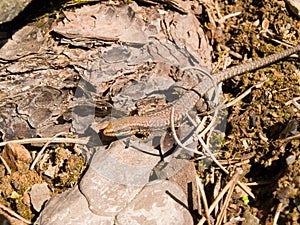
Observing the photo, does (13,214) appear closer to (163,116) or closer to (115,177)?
(115,177)

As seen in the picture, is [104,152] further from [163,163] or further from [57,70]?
[57,70]

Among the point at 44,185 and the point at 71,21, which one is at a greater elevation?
the point at 71,21

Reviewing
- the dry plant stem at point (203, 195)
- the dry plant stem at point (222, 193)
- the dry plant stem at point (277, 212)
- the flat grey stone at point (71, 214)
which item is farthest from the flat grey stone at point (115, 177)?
the dry plant stem at point (277, 212)

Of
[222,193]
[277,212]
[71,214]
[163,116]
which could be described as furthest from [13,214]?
[277,212]

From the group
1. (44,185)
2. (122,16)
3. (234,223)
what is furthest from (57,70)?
(234,223)

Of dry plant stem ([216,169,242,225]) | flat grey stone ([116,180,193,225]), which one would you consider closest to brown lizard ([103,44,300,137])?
flat grey stone ([116,180,193,225])

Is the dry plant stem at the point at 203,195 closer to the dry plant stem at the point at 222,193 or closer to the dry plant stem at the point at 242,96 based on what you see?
the dry plant stem at the point at 222,193

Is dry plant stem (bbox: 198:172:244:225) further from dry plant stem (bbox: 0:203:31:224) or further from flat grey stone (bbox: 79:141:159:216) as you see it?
dry plant stem (bbox: 0:203:31:224)

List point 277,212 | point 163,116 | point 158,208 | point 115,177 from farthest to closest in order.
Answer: point 163,116
point 115,177
point 158,208
point 277,212
